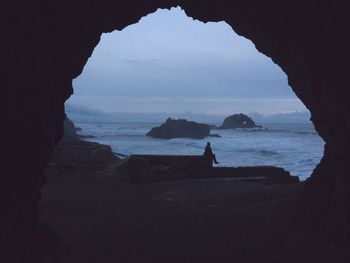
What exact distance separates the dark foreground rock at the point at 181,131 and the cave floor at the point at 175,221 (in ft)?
323

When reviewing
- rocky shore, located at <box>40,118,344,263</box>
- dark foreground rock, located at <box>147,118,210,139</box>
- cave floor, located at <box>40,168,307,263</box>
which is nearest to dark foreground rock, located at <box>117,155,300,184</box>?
rocky shore, located at <box>40,118,344,263</box>

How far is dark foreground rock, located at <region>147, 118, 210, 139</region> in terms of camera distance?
119m

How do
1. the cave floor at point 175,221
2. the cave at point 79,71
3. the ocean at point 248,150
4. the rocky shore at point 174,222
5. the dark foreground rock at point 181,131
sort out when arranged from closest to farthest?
the cave at point 79,71 → the rocky shore at point 174,222 → the cave floor at point 175,221 → the ocean at point 248,150 → the dark foreground rock at point 181,131

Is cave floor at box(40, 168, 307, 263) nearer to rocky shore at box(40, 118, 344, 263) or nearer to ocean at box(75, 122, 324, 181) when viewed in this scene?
rocky shore at box(40, 118, 344, 263)

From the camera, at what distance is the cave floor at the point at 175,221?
32.7 feet

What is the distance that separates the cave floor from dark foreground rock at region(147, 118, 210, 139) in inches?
3879

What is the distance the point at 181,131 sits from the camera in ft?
391

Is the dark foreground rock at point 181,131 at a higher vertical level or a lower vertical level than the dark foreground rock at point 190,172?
higher

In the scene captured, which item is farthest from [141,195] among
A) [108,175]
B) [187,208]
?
[108,175]

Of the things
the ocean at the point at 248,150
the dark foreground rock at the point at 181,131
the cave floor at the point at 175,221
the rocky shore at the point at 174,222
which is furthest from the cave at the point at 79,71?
the dark foreground rock at the point at 181,131

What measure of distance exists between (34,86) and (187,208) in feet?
27.7

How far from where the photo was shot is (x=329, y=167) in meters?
12.6

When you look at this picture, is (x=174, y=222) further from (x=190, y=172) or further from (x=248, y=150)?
(x=248, y=150)

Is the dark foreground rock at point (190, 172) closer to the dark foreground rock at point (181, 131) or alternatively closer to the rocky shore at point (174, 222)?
the rocky shore at point (174, 222)
